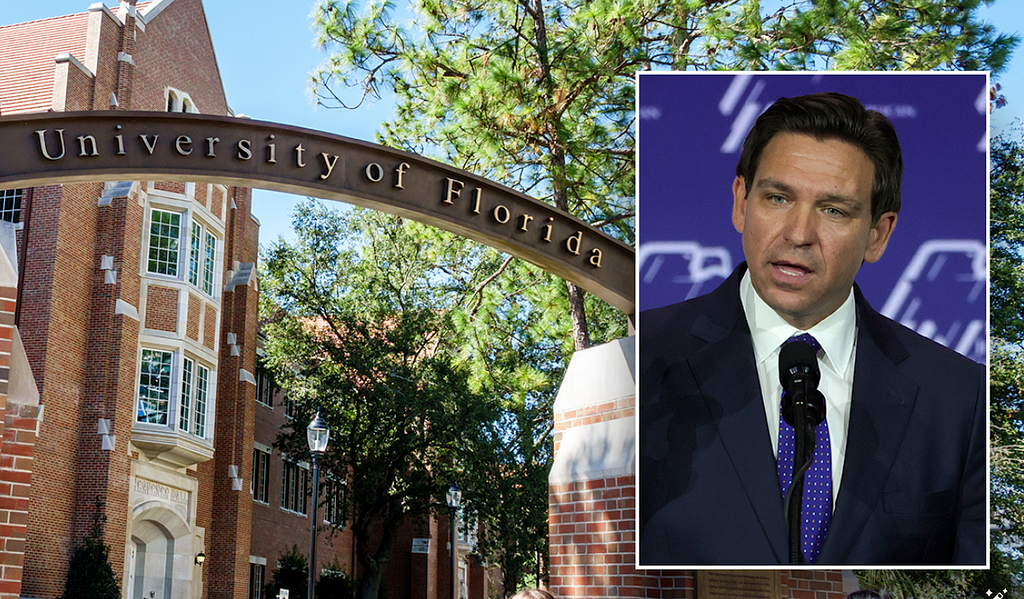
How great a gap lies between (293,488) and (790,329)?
108 feet

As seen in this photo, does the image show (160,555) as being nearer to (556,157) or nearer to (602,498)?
(556,157)

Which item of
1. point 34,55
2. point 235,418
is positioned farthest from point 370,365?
point 34,55

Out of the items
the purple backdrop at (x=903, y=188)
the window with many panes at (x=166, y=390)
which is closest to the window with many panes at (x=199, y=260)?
the window with many panes at (x=166, y=390)

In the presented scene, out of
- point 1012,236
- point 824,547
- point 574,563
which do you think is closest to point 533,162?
point 1012,236

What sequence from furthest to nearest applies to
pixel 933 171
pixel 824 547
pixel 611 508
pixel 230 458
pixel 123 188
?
1. pixel 230 458
2. pixel 123 188
3. pixel 611 508
4. pixel 933 171
5. pixel 824 547

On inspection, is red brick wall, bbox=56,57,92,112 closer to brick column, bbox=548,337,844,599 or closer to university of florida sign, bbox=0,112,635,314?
university of florida sign, bbox=0,112,635,314

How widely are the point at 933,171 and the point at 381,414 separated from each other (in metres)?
24.6

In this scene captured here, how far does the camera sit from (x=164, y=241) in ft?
87.6

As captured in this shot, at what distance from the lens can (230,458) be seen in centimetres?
2933

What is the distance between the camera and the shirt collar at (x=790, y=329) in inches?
239

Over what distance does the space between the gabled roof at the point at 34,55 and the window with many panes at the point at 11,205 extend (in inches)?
94.2

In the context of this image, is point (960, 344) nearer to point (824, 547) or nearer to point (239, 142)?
point (824, 547)

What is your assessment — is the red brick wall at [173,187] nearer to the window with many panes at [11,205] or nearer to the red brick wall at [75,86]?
the red brick wall at [75,86]

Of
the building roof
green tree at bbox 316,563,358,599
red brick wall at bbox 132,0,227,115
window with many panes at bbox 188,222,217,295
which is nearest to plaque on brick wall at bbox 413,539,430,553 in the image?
green tree at bbox 316,563,358,599
